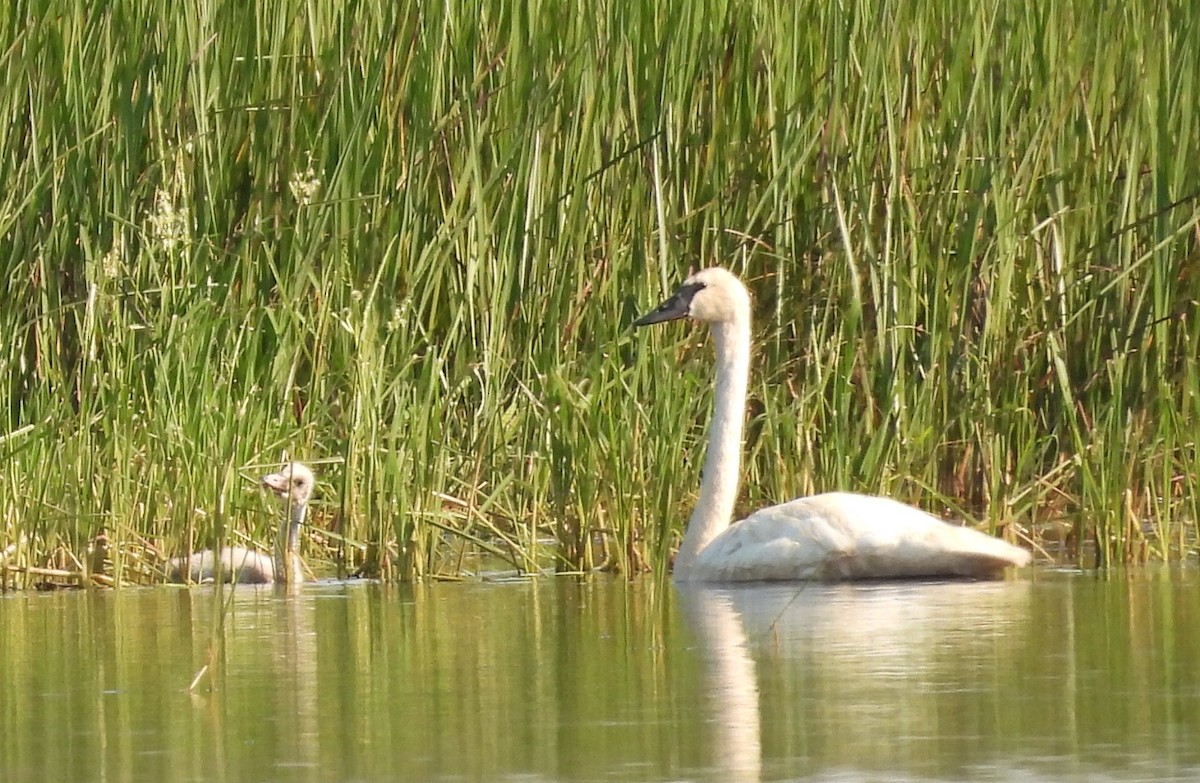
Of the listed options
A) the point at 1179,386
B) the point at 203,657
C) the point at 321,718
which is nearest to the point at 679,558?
the point at 1179,386

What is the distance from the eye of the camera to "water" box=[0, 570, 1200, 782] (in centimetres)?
396

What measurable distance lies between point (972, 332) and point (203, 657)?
133 inches

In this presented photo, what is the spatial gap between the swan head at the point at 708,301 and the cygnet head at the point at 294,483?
3.40 ft

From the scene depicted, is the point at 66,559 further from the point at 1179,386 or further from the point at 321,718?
the point at 1179,386

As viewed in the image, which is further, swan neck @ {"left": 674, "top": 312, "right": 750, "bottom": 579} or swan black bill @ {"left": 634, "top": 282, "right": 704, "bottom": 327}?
swan black bill @ {"left": 634, "top": 282, "right": 704, "bottom": 327}

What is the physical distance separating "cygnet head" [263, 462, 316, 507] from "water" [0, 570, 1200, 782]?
0.43 m

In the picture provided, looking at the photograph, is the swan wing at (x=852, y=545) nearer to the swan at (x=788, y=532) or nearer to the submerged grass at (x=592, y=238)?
the swan at (x=788, y=532)

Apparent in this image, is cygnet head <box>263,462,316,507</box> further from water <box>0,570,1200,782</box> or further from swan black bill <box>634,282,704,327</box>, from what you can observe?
swan black bill <box>634,282,704,327</box>

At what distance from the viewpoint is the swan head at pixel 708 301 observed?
24.4 ft

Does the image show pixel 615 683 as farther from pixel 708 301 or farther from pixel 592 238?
pixel 592 238

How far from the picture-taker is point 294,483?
7129mm

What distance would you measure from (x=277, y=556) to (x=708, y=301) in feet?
4.62

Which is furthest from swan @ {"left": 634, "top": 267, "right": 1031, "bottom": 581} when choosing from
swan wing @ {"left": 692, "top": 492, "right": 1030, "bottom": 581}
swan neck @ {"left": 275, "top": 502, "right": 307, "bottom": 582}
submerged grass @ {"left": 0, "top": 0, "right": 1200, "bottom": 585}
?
swan neck @ {"left": 275, "top": 502, "right": 307, "bottom": 582}

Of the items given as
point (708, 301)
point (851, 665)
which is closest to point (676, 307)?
point (708, 301)
